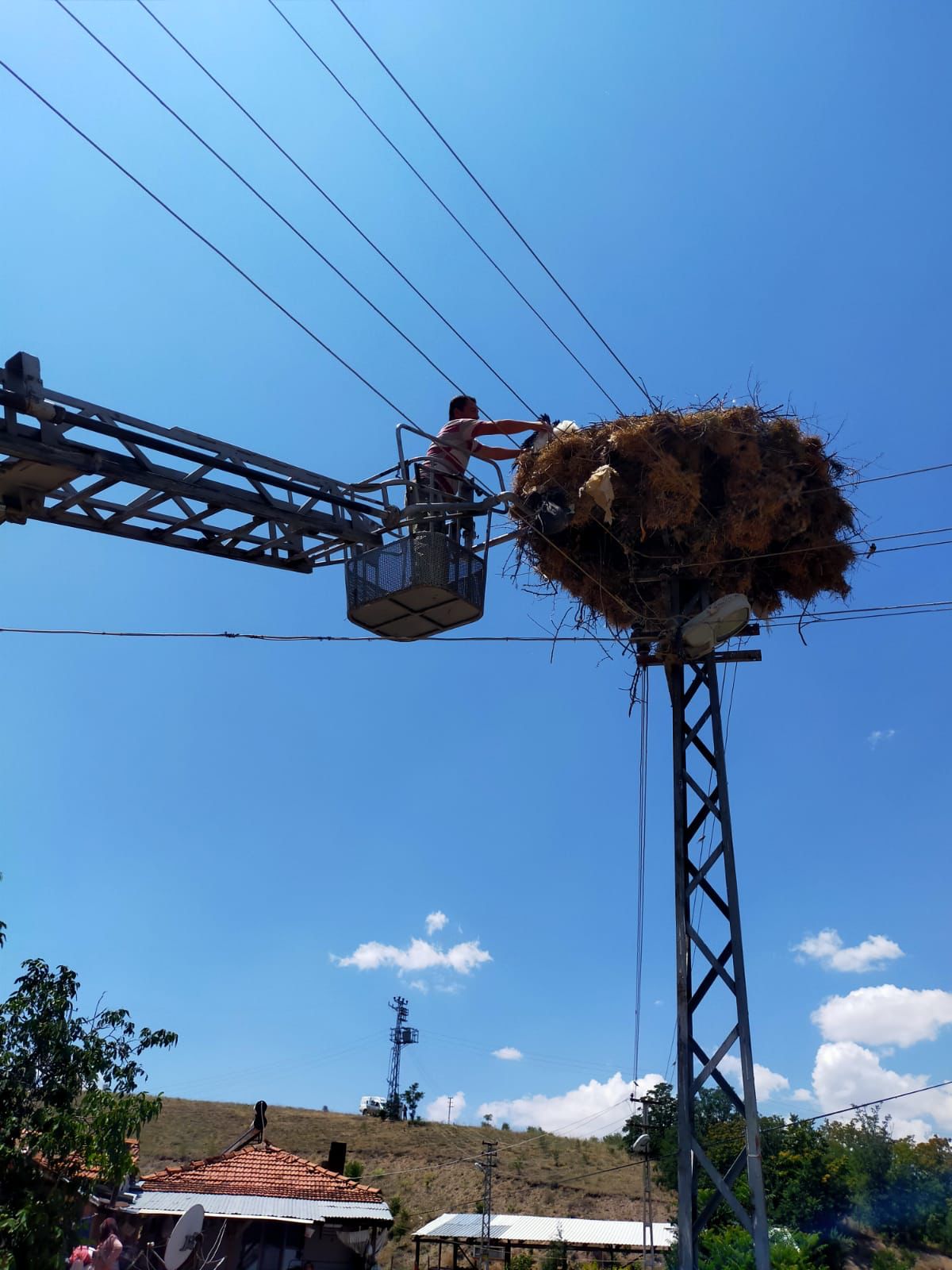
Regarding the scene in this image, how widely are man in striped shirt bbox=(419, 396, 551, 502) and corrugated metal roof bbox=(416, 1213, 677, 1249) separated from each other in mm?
32426

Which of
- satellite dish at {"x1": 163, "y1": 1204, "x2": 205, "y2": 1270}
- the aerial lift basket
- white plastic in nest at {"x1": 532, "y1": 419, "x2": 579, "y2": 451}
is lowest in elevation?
satellite dish at {"x1": 163, "y1": 1204, "x2": 205, "y2": 1270}

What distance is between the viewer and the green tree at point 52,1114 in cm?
898

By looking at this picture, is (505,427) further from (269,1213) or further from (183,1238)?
(269,1213)

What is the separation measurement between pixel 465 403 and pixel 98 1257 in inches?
342

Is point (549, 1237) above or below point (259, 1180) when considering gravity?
below

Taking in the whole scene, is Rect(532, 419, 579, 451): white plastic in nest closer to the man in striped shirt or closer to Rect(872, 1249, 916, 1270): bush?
the man in striped shirt

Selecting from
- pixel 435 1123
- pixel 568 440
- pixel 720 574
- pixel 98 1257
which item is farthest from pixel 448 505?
pixel 435 1123

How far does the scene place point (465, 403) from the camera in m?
9.17

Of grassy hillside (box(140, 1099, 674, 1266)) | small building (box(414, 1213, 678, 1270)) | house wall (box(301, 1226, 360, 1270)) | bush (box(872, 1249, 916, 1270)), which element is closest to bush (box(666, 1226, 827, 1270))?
house wall (box(301, 1226, 360, 1270))

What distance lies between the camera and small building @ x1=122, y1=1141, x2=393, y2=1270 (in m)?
17.8

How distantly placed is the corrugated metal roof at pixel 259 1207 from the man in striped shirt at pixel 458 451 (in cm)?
→ 1425

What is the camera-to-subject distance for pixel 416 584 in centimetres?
769

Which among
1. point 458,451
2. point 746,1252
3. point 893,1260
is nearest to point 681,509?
point 458,451

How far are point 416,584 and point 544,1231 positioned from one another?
36620 mm
